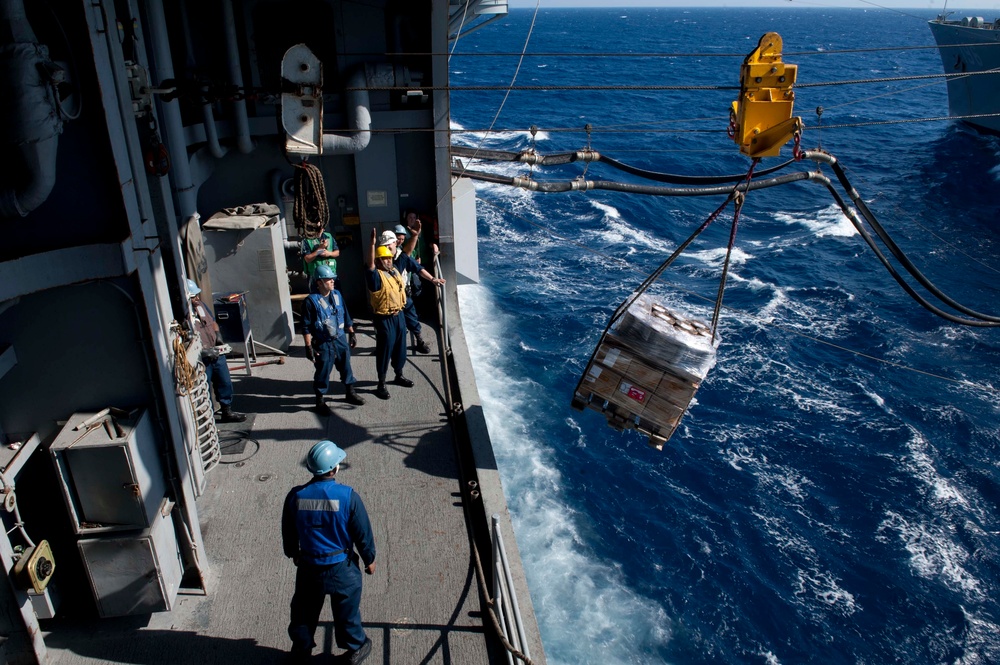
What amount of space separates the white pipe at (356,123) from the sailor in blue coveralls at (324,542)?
585cm

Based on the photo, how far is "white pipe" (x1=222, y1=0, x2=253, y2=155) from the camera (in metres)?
9.23

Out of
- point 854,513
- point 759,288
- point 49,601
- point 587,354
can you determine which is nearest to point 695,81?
point 759,288

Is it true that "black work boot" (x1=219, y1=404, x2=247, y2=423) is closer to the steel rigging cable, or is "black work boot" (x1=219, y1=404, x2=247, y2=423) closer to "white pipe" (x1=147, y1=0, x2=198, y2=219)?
"white pipe" (x1=147, y1=0, x2=198, y2=219)

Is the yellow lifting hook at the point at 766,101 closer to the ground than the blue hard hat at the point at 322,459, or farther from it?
farther from it

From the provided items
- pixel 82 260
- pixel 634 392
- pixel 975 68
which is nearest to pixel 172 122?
pixel 82 260

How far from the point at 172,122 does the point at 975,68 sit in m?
46.3

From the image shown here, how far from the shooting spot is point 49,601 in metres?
5.24

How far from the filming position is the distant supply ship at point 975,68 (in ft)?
130

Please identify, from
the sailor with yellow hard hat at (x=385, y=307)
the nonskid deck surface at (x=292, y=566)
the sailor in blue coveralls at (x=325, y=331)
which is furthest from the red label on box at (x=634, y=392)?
the sailor in blue coveralls at (x=325, y=331)

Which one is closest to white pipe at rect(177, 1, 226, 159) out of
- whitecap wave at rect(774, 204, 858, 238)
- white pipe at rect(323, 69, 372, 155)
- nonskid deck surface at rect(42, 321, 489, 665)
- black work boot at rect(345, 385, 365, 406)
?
white pipe at rect(323, 69, 372, 155)

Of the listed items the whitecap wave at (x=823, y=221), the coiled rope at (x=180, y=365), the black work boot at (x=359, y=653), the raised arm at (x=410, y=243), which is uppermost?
the coiled rope at (x=180, y=365)

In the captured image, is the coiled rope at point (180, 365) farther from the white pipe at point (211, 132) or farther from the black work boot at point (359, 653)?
the white pipe at point (211, 132)

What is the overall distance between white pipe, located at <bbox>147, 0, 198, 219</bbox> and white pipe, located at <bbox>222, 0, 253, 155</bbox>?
1127 millimetres

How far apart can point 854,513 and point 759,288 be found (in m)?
9.54
